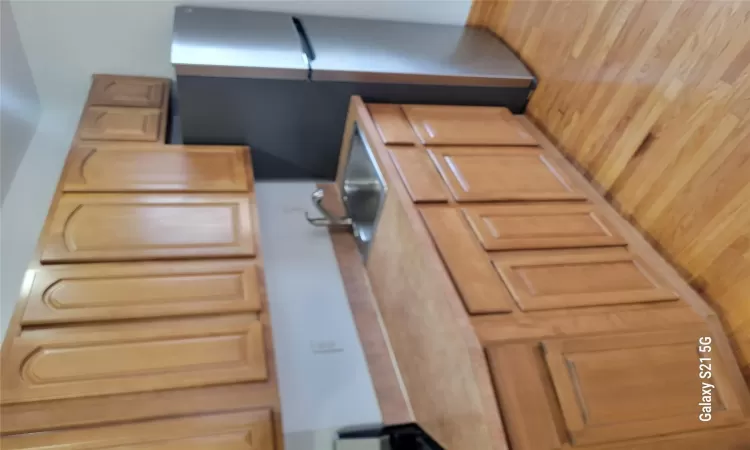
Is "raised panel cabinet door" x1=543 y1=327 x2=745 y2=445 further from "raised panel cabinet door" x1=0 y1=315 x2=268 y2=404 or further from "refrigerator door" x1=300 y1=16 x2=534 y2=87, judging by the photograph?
"refrigerator door" x1=300 y1=16 x2=534 y2=87

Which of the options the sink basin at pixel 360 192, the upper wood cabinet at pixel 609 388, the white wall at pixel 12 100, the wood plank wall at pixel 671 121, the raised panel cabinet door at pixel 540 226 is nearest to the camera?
the upper wood cabinet at pixel 609 388

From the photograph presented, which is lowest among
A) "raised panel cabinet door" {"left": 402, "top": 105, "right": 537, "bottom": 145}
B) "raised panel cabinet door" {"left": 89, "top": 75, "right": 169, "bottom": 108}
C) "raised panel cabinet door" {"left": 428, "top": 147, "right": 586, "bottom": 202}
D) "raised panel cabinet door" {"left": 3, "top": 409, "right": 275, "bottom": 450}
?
"raised panel cabinet door" {"left": 3, "top": 409, "right": 275, "bottom": 450}

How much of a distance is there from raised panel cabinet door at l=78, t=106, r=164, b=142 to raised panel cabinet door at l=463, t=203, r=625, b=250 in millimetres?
1008

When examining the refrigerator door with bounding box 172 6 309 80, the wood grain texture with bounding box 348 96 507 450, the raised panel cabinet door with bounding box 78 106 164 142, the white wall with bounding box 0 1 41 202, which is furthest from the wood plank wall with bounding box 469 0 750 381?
the white wall with bounding box 0 1 41 202

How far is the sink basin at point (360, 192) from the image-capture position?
1.75m

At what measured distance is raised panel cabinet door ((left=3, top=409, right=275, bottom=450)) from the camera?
3.38ft

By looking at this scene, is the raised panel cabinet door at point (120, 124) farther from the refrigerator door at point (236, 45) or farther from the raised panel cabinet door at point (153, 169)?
the refrigerator door at point (236, 45)

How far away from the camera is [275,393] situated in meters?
1.17

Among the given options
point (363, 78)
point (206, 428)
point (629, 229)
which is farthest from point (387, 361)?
point (363, 78)

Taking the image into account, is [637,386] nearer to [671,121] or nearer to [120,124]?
[671,121]

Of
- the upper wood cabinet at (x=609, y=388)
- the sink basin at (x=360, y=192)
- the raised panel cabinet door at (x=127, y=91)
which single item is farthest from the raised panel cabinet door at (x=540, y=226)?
the raised panel cabinet door at (x=127, y=91)

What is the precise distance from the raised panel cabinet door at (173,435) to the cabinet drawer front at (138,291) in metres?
0.26

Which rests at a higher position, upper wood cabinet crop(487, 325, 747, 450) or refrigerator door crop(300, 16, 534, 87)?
refrigerator door crop(300, 16, 534, 87)

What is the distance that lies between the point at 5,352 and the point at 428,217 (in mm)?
949
